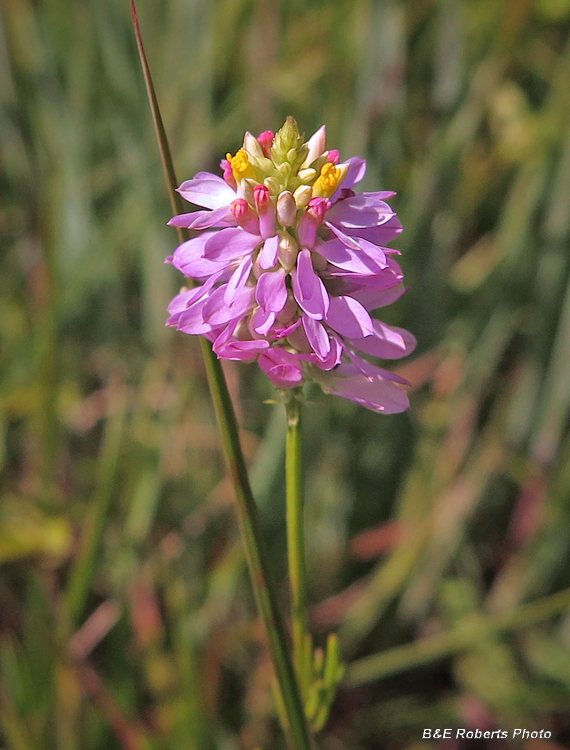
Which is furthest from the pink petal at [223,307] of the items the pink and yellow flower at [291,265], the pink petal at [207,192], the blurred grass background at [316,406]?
the blurred grass background at [316,406]

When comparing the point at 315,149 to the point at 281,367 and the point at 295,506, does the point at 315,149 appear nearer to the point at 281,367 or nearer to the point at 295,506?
the point at 281,367

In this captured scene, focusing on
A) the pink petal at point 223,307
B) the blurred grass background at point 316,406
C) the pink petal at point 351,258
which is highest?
the pink petal at point 351,258

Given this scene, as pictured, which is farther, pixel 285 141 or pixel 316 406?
pixel 316 406

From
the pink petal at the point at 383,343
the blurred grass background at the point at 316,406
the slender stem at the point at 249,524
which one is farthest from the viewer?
the blurred grass background at the point at 316,406

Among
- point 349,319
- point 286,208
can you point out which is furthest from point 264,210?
point 349,319

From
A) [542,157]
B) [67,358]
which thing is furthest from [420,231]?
[67,358]

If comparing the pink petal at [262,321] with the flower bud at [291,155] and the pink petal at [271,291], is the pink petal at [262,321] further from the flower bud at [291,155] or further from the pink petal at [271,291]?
the flower bud at [291,155]

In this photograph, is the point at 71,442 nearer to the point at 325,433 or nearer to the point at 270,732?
the point at 325,433
